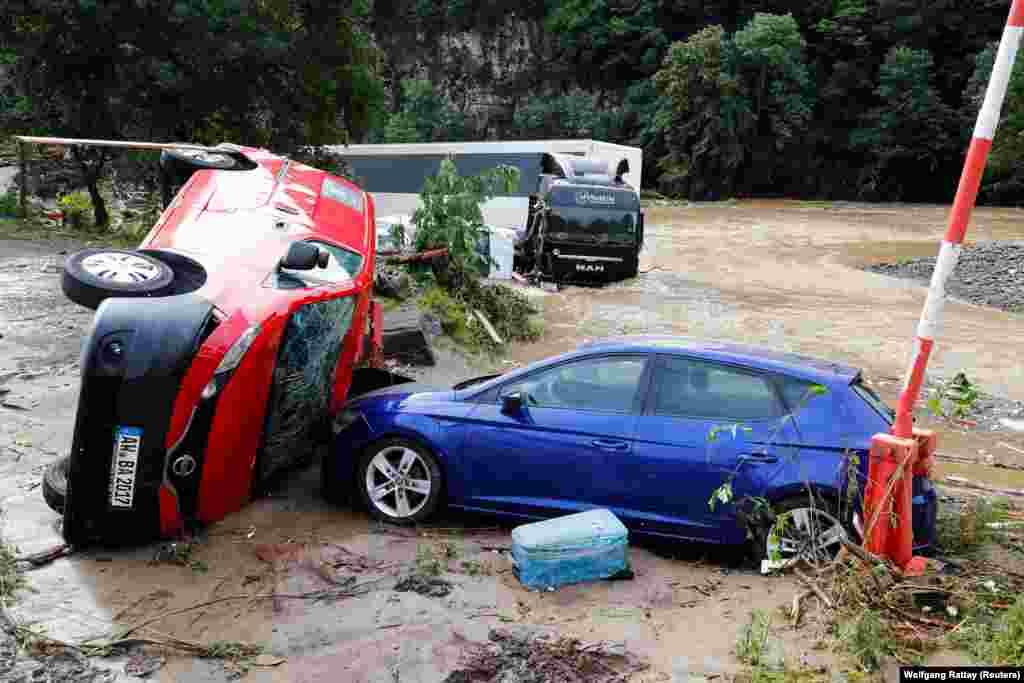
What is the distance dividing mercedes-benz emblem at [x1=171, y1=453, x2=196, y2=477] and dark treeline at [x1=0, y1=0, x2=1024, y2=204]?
18517 mm

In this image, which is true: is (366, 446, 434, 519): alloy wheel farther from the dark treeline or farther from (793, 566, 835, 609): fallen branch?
the dark treeline

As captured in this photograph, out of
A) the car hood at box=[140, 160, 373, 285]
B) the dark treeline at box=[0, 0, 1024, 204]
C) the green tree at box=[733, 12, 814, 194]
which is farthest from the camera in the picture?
the green tree at box=[733, 12, 814, 194]

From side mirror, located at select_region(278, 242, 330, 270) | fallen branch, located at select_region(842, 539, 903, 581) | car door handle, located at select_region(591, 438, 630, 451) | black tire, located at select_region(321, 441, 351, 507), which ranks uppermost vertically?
side mirror, located at select_region(278, 242, 330, 270)

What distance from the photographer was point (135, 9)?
71.7 feet

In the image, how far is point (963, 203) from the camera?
499 centimetres

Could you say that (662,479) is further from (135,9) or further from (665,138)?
(665,138)

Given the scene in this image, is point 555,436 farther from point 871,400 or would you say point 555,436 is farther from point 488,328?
point 488,328

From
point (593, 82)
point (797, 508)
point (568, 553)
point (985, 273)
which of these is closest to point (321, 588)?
point (568, 553)

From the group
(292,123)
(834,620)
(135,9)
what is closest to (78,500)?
(834,620)

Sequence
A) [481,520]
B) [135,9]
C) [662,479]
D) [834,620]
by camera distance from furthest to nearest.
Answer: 1. [135,9]
2. [481,520]
3. [662,479]
4. [834,620]

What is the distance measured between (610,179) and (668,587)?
1890 centimetres

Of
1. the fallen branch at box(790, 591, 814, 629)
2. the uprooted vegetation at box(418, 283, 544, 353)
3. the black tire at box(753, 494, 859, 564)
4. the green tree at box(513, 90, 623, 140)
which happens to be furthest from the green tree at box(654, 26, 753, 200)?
the fallen branch at box(790, 591, 814, 629)

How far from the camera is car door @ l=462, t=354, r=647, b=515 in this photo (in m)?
6.16

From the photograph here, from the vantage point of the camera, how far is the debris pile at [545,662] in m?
4.44
